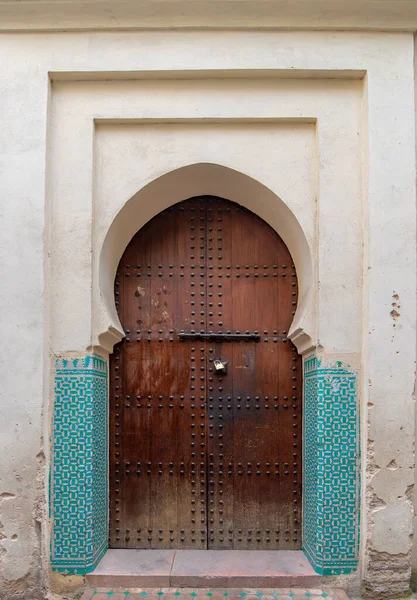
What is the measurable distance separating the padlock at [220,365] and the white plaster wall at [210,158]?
0.75m

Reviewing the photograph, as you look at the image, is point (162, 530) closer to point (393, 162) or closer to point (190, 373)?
point (190, 373)

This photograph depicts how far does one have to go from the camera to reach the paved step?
3.82 metres

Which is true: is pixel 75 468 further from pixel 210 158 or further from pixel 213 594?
pixel 210 158

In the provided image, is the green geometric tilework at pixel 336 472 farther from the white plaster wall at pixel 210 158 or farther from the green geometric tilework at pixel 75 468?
the green geometric tilework at pixel 75 468

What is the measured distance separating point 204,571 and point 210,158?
2.69 meters

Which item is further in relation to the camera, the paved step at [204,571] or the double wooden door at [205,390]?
the double wooden door at [205,390]

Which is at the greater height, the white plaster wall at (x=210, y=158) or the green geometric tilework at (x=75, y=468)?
the white plaster wall at (x=210, y=158)

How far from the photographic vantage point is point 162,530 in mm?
4277

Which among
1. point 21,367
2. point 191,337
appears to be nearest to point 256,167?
point 191,337

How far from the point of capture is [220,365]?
14.0 ft

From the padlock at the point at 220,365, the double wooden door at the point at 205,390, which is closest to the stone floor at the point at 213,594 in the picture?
the double wooden door at the point at 205,390

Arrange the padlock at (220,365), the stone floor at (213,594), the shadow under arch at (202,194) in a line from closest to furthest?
the stone floor at (213,594) < the shadow under arch at (202,194) < the padlock at (220,365)

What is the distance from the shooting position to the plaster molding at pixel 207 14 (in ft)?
12.6

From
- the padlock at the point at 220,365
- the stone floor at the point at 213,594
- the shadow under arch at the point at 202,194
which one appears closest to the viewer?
the stone floor at the point at 213,594
